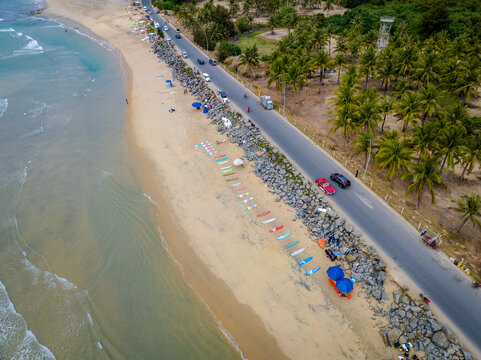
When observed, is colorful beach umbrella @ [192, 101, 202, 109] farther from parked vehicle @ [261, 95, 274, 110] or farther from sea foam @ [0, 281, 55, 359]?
sea foam @ [0, 281, 55, 359]

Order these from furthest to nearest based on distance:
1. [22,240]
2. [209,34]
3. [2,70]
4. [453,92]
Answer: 1. [209,34]
2. [2,70]
3. [453,92]
4. [22,240]

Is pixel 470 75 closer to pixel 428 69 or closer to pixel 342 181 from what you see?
pixel 428 69

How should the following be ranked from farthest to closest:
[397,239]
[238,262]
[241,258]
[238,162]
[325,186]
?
[238,162]
[325,186]
[241,258]
[238,262]
[397,239]

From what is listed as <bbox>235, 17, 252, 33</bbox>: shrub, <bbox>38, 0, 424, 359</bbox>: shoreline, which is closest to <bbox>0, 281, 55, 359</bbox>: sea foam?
<bbox>38, 0, 424, 359</bbox>: shoreline

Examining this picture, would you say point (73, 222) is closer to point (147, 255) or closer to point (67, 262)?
point (67, 262)

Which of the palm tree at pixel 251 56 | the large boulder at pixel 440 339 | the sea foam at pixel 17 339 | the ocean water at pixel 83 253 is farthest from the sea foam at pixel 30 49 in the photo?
the large boulder at pixel 440 339

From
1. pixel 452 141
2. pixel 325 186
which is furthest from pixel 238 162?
pixel 452 141

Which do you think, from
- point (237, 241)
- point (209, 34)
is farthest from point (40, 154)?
point (209, 34)

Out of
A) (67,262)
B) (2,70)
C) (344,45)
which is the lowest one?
(67,262)
